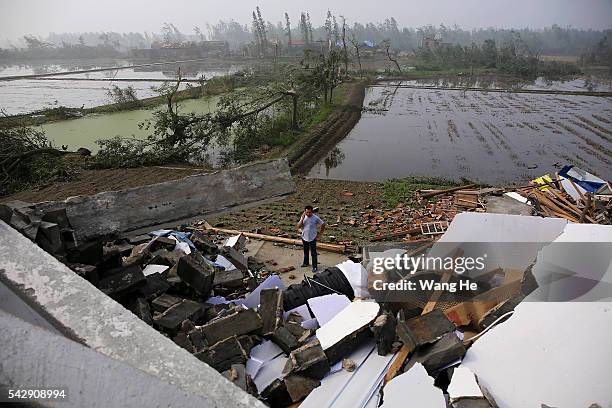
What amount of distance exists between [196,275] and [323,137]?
12.4 meters

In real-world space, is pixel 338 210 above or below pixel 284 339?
below

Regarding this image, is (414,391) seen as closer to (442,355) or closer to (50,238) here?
(442,355)

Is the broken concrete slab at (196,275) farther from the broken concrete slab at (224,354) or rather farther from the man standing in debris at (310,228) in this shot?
the man standing in debris at (310,228)

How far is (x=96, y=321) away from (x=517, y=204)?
8378mm

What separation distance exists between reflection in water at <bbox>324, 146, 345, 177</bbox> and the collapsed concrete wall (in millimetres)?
7626

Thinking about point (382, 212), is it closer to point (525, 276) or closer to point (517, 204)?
point (517, 204)

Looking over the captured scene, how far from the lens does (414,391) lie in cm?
280

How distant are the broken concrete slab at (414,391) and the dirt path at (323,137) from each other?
1024 centimetres

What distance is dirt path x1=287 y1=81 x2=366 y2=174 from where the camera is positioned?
13.7 metres

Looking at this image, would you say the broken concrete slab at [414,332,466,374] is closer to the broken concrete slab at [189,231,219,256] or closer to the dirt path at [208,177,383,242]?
the broken concrete slab at [189,231,219,256]

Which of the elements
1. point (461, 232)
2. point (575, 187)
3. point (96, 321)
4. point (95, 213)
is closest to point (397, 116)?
point (575, 187)

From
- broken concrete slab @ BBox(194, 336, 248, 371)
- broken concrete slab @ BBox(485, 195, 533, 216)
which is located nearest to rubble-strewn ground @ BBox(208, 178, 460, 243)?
broken concrete slab @ BBox(485, 195, 533, 216)

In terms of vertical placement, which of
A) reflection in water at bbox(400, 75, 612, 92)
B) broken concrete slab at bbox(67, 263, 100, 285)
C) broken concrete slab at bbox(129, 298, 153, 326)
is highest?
reflection in water at bbox(400, 75, 612, 92)

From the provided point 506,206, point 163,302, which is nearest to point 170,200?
point 163,302
